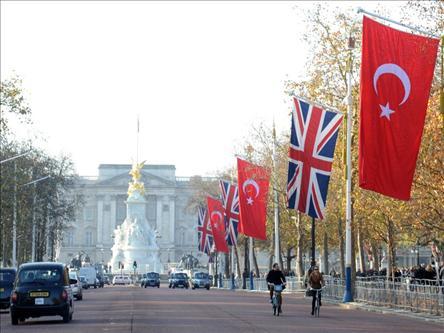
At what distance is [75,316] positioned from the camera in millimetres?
41031

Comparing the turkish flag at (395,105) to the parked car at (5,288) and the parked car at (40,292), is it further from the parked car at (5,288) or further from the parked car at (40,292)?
the parked car at (5,288)

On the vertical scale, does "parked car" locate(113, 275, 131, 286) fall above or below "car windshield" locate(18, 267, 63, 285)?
above

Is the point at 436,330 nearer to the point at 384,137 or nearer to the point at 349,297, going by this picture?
the point at 384,137

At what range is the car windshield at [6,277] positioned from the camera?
1865 inches

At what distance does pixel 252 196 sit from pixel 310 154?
16.4 metres

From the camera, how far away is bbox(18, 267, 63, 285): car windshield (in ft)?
118

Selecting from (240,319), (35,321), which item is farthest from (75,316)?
(240,319)

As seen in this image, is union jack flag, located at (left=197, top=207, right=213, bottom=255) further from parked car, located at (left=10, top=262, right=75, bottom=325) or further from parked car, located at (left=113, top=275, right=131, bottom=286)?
parked car, located at (left=10, top=262, right=75, bottom=325)

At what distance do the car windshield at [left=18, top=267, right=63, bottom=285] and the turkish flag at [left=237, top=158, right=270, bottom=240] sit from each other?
28.0 m

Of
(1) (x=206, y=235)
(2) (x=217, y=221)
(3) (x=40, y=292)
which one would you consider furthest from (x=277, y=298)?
(1) (x=206, y=235)

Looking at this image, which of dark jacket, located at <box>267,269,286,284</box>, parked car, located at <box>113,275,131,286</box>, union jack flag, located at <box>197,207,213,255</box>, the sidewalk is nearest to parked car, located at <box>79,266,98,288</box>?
union jack flag, located at <box>197,207,213,255</box>

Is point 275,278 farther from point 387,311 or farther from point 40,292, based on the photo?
point 40,292

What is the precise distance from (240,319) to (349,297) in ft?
52.7

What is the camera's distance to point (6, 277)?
158 ft
